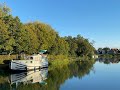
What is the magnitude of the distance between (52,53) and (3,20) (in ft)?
115

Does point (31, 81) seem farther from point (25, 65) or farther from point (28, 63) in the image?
point (28, 63)

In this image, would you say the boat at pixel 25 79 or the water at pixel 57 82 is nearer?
the water at pixel 57 82

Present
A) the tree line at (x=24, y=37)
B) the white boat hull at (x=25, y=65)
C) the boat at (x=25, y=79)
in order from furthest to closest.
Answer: the tree line at (x=24, y=37)
the white boat hull at (x=25, y=65)
the boat at (x=25, y=79)

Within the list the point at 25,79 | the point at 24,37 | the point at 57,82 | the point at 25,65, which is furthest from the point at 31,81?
the point at 24,37

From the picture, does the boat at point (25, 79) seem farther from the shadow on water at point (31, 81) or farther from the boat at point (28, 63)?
Answer: the boat at point (28, 63)

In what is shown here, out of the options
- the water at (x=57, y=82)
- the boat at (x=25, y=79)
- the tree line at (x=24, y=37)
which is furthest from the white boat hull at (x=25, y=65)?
the tree line at (x=24, y=37)

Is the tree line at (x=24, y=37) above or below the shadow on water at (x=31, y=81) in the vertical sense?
above

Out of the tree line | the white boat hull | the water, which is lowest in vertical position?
the water

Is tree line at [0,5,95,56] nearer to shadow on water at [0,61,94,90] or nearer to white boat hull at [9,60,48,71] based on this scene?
white boat hull at [9,60,48,71]

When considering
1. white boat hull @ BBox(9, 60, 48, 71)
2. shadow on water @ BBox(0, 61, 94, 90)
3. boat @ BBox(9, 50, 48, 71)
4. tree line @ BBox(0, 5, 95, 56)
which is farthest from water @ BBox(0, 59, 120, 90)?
tree line @ BBox(0, 5, 95, 56)

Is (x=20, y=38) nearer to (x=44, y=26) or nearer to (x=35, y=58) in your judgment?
(x=35, y=58)

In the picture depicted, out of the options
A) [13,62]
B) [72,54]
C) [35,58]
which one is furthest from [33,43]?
[72,54]

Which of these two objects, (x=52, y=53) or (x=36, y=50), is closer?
(x=36, y=50)

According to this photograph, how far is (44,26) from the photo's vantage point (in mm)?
91750
